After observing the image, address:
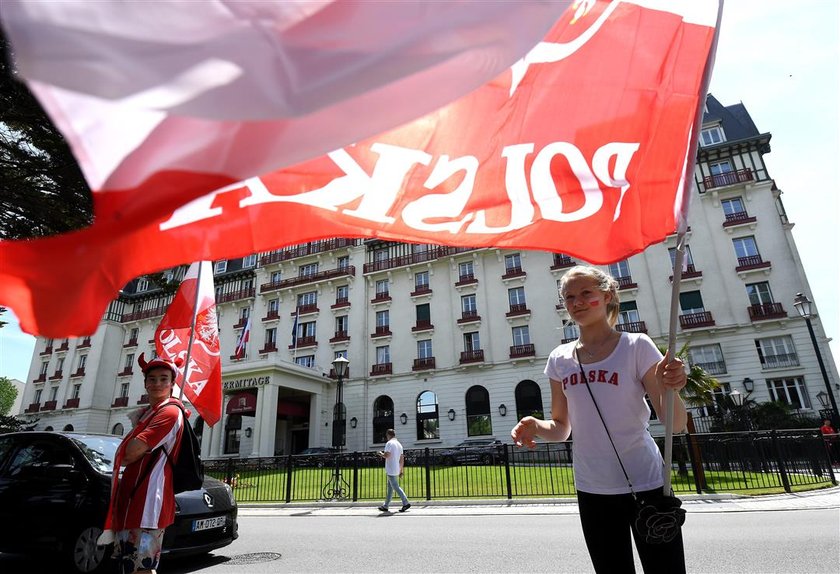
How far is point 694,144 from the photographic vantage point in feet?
7.30

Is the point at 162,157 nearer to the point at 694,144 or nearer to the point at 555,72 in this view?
the point at 555,72

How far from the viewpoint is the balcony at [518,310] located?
107 ft

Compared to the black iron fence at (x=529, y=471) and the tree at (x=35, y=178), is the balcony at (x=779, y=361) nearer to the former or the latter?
the black iron fence at (x=529, y=471)

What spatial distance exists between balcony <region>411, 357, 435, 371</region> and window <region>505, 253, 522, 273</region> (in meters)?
8.56

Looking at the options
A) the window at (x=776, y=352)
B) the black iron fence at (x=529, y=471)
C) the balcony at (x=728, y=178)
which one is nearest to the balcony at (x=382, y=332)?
the black iron fence at (x=529, y=471)

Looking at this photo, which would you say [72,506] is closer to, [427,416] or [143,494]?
[143,494]

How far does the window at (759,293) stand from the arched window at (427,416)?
67.9 ft

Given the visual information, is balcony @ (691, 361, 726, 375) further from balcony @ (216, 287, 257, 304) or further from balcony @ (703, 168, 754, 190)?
balcony @ (216, 287, 257, 304)

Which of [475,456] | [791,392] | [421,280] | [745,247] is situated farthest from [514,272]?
[475,456]

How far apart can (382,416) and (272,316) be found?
13.3m

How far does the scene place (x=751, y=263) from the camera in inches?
1125

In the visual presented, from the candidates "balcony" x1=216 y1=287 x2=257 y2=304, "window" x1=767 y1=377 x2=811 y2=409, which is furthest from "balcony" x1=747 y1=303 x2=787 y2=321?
"balcony" x1=216 y1=287 x2=257 y2=304

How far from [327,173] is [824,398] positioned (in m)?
31.2

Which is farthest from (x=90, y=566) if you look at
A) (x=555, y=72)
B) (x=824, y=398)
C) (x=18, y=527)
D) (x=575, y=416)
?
(x=824, y=398)
